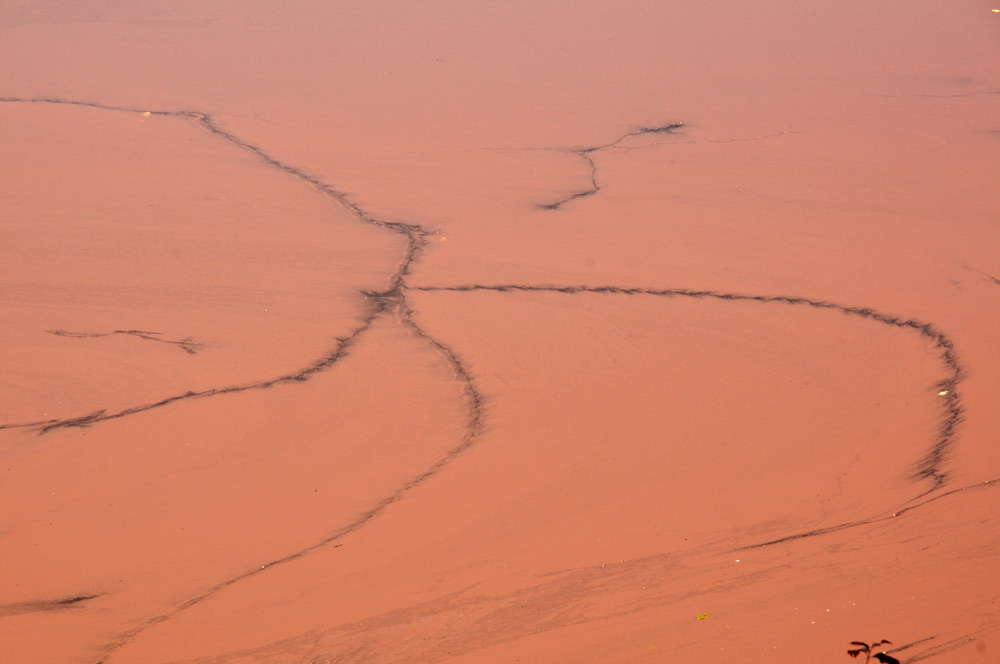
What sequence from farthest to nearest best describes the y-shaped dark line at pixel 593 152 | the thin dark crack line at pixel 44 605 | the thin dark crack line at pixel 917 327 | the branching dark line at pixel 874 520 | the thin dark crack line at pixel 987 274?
the y-shaped dark line at pixel 593 152
the thin dark crack line at pixel 987 274
the thin dark crack line at pixel 917 327
the branching dark line at pixel 874 520
the thin dark crack line at pixel 44 605

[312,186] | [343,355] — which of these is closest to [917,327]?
[343,355]

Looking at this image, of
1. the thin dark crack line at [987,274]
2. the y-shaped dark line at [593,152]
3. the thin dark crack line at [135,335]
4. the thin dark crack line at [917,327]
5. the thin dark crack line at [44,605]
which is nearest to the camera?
the thin dark crack line at [44,605]

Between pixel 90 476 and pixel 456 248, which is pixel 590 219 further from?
pixel 90 476

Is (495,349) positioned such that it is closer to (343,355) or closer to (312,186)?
(343,355)

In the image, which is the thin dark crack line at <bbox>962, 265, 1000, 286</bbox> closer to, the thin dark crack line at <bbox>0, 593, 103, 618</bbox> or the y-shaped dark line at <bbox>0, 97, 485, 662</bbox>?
the y-shaped dark line at <bbox>0, 97, 485, 662</bbox>

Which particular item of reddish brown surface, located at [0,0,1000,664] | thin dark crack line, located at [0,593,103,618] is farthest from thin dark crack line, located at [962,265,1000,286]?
thin dark crack line, located at [0,593,103,618]

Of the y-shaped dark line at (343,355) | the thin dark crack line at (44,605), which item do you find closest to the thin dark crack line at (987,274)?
the y-shaped dark line at (343,355)

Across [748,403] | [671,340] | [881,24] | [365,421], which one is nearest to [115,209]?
[365,421]

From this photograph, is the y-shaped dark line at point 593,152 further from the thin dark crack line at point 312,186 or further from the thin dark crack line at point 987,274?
the thin dark crack line at point 987,274
